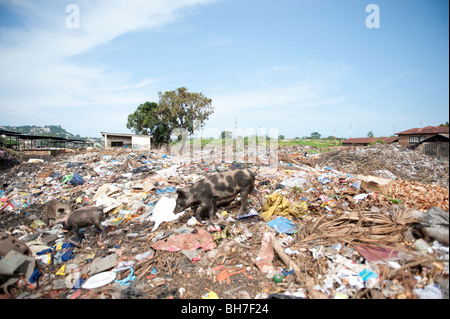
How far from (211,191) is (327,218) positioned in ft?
8.50

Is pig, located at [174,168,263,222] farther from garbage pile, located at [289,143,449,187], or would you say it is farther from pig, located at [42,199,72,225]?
pig, located at [42,199,72,225]

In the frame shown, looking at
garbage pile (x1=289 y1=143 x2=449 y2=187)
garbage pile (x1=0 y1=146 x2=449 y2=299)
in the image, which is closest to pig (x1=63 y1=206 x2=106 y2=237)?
garbage pile (x1=0 y1=146 x2=449 y2=299)

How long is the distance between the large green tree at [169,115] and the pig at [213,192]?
24451 millimetres

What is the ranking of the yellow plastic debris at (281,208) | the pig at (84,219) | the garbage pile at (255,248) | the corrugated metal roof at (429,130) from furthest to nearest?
the pig at (84,219), the yellow plastic debris at (281,208), the garbage pile at (255,248), the corrugated metal roof at (429,130)

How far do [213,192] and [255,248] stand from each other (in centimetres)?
163

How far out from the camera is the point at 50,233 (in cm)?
586

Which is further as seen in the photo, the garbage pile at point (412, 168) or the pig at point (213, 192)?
the pig at point (213, 192)

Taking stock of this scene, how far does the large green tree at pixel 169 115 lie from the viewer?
28.6 meters

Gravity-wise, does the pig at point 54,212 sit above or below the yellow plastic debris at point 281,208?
below

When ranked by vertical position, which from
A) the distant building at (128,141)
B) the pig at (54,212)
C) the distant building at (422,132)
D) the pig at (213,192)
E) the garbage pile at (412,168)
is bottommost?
the pig at (54,212)

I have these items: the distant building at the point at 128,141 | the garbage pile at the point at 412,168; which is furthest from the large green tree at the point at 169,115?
the garbage pile at the point at 412,168

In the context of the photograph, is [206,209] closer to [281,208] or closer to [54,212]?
[281,208]

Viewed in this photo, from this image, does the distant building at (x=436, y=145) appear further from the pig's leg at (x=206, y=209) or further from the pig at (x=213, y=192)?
the pig's leg at (x=206, y=209)
